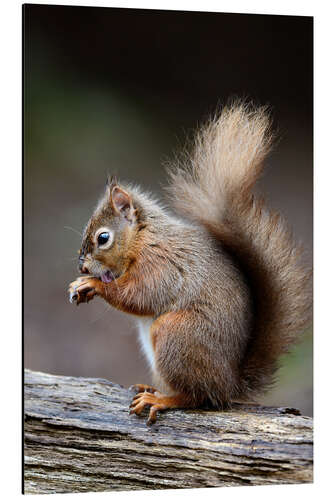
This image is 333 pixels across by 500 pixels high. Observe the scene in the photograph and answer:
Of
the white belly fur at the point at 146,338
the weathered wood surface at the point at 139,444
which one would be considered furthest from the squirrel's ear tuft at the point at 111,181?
the weathered wood surface at the point at 139,444

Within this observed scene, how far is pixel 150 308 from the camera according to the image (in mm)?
2918

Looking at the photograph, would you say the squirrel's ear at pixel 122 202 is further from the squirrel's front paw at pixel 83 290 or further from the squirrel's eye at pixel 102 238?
the squirrel's front paw at pixel 83 290

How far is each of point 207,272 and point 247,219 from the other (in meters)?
0.27

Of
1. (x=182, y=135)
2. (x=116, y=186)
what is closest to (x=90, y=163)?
(x=116, y=186)

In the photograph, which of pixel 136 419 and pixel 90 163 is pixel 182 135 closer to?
pixel 90 163

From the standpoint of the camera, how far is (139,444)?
2977 mm

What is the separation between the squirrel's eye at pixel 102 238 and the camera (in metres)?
2.99

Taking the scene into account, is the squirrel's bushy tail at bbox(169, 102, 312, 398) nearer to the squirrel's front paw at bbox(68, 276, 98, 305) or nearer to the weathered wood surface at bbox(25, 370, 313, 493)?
the weathered wood surface at bbox(25, 370, 313, 493)

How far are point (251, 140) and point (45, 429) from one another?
4.19 ft

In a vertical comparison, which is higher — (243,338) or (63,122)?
(63,122)

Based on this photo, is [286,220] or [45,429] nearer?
[45,429]

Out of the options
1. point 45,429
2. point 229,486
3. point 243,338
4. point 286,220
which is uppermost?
point 286,220

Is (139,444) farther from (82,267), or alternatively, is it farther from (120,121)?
(120,121)

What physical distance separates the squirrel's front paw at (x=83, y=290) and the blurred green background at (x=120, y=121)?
10 centimetres
